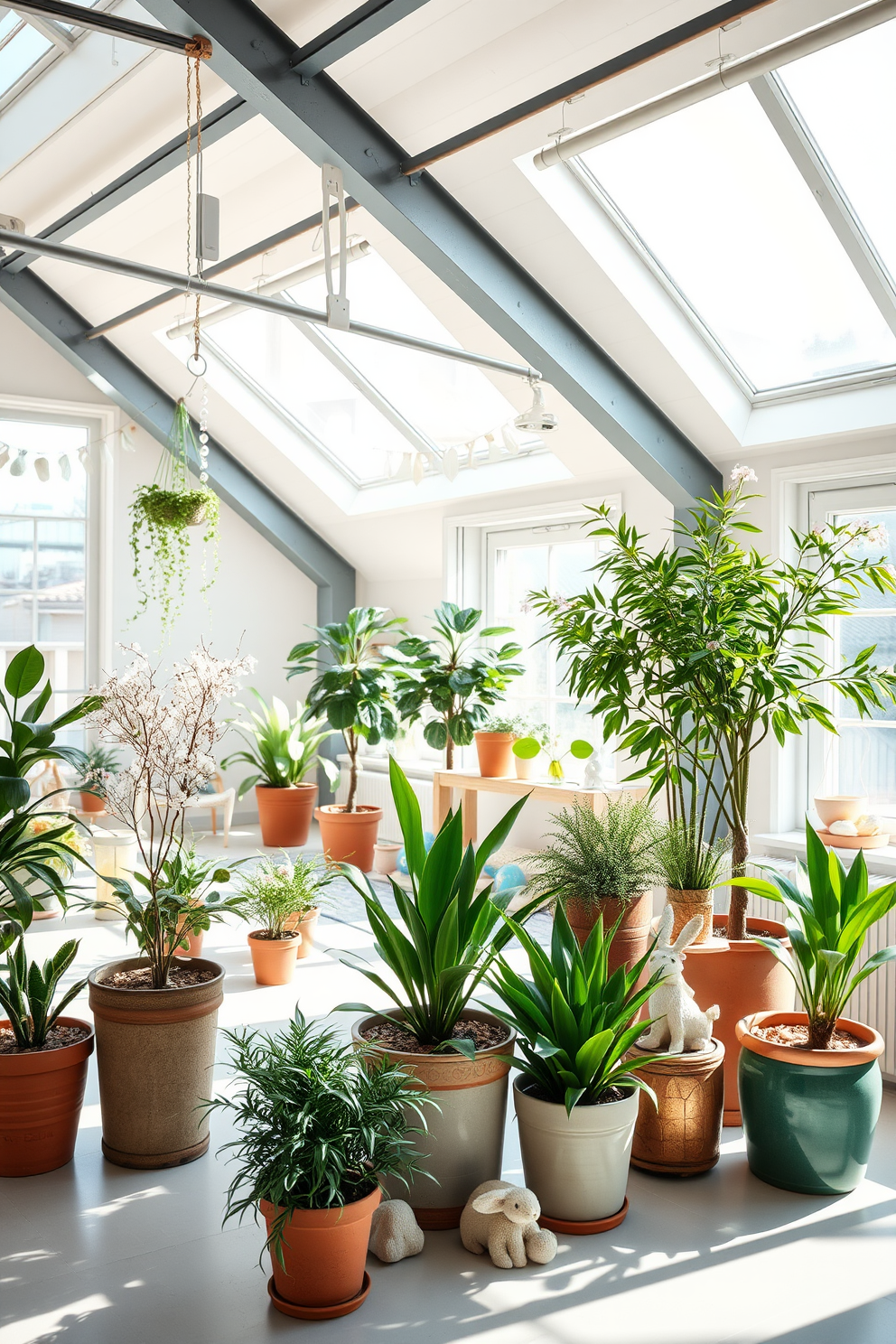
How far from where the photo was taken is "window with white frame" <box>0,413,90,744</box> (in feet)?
24.6

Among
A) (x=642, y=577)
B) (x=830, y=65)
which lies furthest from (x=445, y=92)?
(x=642, y=577)

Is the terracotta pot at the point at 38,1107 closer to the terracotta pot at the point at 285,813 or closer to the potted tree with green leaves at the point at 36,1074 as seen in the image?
the potted tree with green leaves at the point at 36,1074

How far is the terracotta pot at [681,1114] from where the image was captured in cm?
290

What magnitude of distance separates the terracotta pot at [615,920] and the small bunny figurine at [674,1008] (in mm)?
434

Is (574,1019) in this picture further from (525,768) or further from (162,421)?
(162,421)

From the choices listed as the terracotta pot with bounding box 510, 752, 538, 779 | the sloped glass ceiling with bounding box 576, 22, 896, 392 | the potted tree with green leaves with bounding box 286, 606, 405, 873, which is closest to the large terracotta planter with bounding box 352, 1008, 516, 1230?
the sloped glass ceiling with bounding box 576, 22, 896, 392

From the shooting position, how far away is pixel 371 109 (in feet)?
13.5

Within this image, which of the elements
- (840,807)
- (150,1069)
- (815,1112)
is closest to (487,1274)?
(815,1112)

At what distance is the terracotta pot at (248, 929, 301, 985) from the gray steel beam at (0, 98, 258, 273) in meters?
3.23

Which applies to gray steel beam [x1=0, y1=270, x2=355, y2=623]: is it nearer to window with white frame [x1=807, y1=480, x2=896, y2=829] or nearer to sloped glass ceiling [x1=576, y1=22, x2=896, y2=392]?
sloped glass ceiling [x1=576, y1=22, x2=896, y2=392]

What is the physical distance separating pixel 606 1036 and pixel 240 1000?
7.29 ft

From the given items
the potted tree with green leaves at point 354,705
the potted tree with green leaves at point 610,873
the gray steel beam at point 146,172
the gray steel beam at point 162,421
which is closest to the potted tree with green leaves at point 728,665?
the potted tree with green leaves at point 610,873

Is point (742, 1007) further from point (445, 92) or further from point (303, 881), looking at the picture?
point (445, 92)

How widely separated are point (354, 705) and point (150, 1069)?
367 cm
